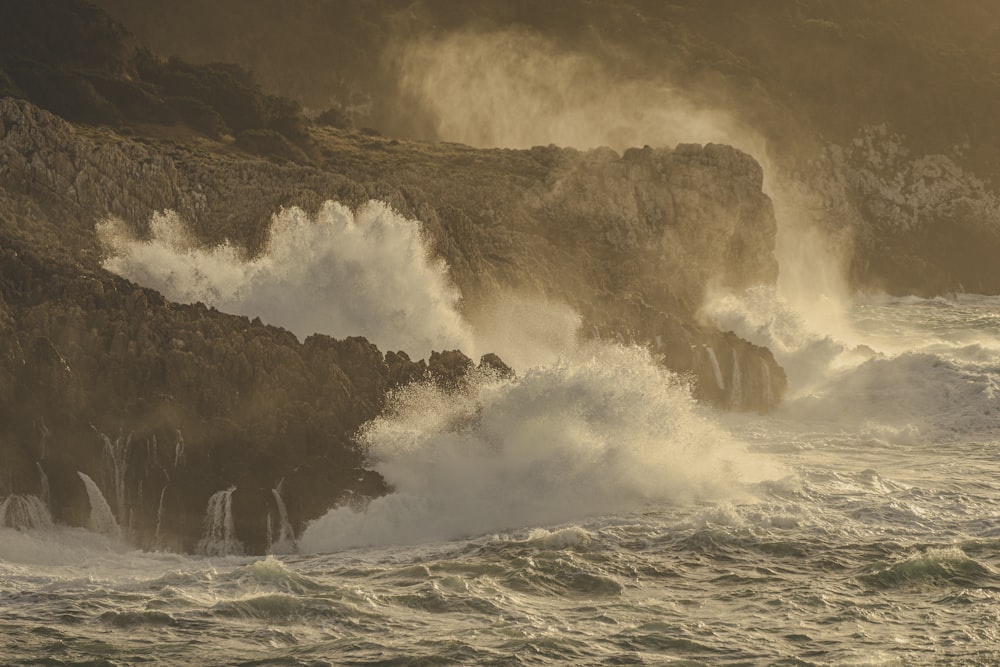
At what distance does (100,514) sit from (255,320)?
7832 millimetres

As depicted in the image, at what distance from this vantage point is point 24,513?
32.0 metres

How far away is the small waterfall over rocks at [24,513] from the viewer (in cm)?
3173

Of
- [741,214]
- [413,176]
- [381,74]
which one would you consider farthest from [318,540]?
[381,74]

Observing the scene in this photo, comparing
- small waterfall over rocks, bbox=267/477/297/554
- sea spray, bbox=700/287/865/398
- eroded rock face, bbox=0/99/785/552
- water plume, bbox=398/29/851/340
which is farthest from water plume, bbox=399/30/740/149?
small waterfall over rocks, bbox=267/477/297/554

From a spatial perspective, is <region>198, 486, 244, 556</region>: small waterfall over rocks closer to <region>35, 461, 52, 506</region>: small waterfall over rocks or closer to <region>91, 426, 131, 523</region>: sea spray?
<region>91, 426, 131, 523</region>: sea spray

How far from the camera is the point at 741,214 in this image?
64.2 meters

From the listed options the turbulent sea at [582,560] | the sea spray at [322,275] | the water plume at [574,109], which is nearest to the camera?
the turbulent sea at [582,560]

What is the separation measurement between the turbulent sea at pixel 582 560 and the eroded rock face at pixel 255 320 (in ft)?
4.79

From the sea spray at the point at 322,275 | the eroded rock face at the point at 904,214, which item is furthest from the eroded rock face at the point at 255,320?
the eroded rock face at the point at 904,214

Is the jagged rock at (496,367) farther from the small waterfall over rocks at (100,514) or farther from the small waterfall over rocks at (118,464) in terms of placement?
the small waterfall over rocks at (100,514)

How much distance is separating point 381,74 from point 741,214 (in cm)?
4810

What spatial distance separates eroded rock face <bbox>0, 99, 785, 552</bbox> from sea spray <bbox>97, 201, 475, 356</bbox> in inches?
42.1

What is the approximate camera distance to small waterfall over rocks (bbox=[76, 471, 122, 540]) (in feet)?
105

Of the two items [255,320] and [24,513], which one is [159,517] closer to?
[24,513]
